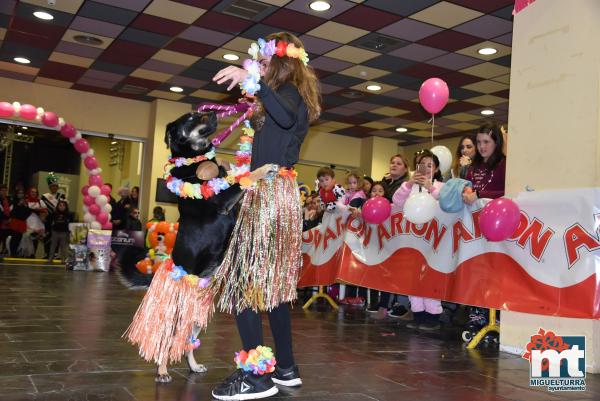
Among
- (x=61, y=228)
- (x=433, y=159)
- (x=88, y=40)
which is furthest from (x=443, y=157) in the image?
(x=61, y=228)

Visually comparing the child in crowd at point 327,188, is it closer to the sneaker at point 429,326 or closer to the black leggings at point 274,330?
the sneaker at point 429,326

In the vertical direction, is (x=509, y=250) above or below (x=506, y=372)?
above

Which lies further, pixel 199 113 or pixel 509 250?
pixel 509 250

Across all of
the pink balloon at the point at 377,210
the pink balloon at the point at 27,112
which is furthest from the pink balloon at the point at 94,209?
the pink balloon at the point at 377,210

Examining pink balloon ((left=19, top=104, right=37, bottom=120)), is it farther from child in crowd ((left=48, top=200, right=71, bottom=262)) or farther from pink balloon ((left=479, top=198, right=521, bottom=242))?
pink balloon ((left=479, top=198, right=521, bottom=242))

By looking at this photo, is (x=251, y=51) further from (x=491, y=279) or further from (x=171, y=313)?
(x=491, y=279)

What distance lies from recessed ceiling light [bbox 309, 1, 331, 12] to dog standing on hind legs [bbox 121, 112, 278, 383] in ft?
13.8

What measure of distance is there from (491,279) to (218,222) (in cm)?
202

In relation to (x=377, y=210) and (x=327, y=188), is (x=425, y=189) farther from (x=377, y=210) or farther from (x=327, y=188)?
(x=327, y=188)

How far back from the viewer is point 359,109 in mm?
10516

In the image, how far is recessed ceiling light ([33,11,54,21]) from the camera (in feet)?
22.7

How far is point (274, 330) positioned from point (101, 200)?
24.6 ft

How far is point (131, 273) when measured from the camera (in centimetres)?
277

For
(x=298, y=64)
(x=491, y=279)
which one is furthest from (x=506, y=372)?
(x=298, y=64)
